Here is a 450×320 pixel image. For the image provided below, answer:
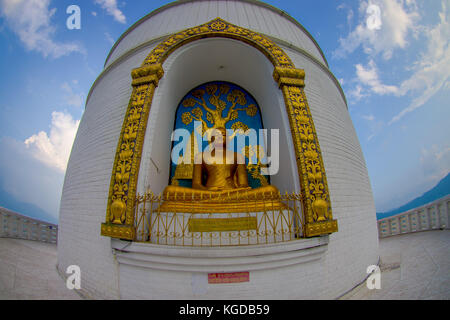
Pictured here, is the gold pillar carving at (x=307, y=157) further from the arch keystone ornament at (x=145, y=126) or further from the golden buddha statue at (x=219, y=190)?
the golden buddha statue at (x=219, y=190)

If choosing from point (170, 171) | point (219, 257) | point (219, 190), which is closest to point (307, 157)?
point (219, 190)

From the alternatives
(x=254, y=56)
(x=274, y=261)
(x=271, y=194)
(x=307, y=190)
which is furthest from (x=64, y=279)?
(x=254, y=56)

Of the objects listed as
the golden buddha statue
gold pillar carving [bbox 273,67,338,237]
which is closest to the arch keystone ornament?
gold pillar carving [bbox 273,67,338,237]

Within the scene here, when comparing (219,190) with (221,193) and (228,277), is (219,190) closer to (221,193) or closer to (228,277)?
(221,193)

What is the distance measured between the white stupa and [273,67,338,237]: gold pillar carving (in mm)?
23

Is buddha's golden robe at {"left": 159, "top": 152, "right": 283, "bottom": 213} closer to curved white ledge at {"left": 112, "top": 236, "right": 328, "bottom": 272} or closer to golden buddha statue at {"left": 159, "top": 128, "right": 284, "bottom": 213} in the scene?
golden buddha statue at {"left": 159, "top": 128, "right": 284, "bottom": 213}

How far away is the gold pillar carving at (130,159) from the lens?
2943mm

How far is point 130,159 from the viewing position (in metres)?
3.31

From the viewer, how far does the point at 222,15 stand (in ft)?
18.1

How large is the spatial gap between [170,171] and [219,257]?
3121mm

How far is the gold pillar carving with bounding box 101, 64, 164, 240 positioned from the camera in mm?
2943

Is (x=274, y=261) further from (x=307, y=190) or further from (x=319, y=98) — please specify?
(x=319, y=98)

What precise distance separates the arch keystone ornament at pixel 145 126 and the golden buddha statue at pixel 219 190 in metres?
0.59

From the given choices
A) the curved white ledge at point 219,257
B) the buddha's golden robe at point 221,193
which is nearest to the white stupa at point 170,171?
the curved white ledge at point 219,257
